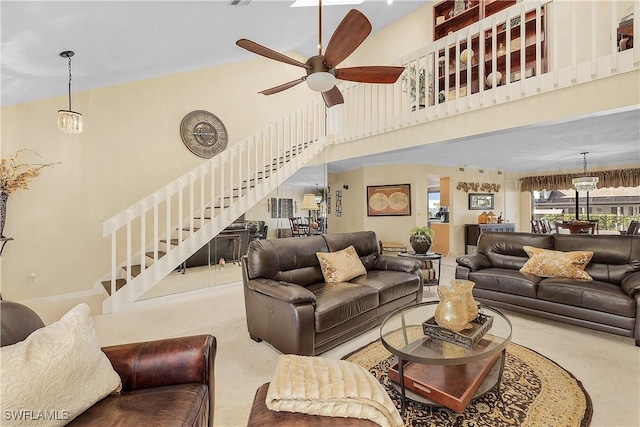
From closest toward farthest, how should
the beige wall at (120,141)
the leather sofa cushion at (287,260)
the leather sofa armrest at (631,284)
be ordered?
the leather sofa armrest at (631,284) → the leather sofa cushion at (287,260) → the beige wall at (120,141)

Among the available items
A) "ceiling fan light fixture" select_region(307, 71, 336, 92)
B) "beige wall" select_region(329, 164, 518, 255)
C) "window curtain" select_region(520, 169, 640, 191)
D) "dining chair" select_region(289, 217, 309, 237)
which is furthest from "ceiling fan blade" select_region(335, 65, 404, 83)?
"window curtain" select_region(520, 169, 640, 191)

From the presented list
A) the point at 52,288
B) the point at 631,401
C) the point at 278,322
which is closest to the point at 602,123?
the point at 631,401

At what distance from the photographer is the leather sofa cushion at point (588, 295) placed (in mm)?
2619

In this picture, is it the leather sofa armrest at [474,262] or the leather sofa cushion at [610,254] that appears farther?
the leather sofa armrest at [474,262]

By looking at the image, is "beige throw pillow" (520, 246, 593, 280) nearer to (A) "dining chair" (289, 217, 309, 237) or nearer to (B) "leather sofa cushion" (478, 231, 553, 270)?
(B) "leather sofa cushion" (478, 231, 553, 270)

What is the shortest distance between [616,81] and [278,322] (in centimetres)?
372

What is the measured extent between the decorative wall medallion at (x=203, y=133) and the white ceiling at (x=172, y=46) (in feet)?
3.19

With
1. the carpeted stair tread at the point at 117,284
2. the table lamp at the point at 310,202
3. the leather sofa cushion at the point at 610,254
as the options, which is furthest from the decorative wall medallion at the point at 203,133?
the leather sofa cushion at the point at 610,254

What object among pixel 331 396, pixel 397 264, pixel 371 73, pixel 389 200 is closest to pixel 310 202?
pixel 389 200

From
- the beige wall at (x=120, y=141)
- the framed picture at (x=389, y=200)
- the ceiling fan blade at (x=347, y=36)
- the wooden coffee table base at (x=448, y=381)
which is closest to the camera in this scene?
the wooden coffee table base at (x=448, y=381)

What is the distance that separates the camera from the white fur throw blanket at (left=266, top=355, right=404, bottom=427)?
1.11m

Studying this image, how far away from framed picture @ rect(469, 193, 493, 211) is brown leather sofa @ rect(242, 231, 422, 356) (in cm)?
562

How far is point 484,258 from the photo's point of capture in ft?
12.9

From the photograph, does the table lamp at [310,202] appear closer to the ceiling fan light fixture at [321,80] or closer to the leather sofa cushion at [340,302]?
the leather sofa cushion at [340,302]
